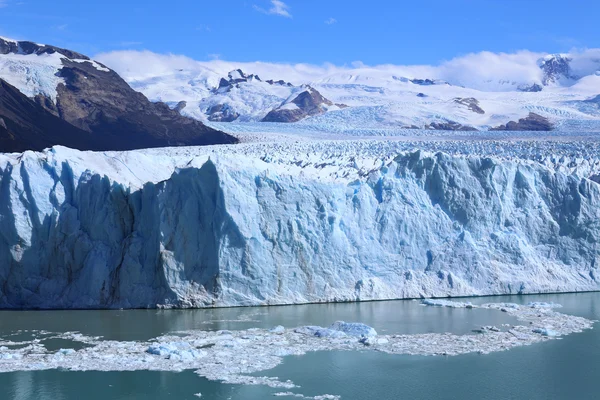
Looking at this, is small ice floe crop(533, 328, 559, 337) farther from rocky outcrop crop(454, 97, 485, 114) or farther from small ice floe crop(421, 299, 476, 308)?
rocky outcrop crop(454, 97, 485, 114)

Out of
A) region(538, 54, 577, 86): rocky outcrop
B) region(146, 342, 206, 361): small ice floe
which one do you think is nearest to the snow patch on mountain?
region(146, 342, 206, 361): small ice floe

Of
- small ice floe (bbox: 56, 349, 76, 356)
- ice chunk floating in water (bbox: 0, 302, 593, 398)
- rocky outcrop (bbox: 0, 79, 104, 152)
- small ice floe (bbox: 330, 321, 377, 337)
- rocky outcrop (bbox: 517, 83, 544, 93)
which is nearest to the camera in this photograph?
ice chunk floating in water (bbox: 0, 302, 593, 398)

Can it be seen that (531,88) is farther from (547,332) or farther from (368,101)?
(547,332)

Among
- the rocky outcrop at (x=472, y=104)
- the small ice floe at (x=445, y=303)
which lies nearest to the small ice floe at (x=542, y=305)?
the small ice floe at (x=445, y=303)

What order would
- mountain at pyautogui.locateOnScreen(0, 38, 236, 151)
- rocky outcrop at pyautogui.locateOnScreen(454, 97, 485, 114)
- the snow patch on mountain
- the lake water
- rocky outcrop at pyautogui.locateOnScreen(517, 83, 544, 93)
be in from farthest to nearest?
rocky outcrop at pyautogui.locateOnScreen(517, 83, 544, 93)
rocky outcrop at pyautogui.locateOnScreen(454, 97, 485, 114)
the snow patch on mountain
mountain at pyautogui.locateOnScreen(0, 38, 236, 151)
the lake water

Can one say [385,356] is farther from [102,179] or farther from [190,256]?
[102,179]
